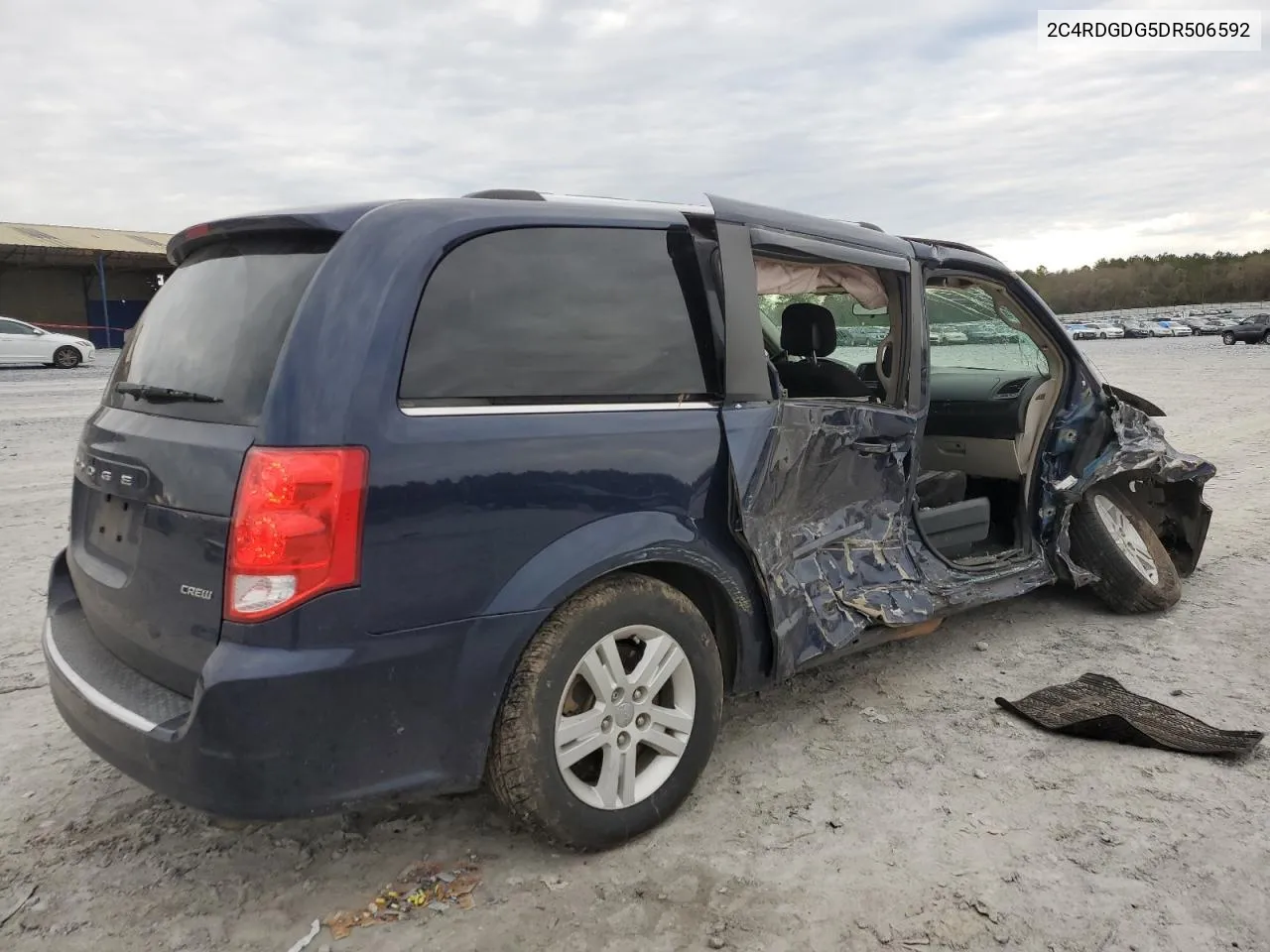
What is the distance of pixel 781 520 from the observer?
3.26 metres

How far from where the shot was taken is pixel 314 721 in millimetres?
2182

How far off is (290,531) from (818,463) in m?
1.93

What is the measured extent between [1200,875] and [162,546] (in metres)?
2.89

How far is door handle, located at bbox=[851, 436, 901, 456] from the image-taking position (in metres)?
3.61

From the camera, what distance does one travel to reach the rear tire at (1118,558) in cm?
469

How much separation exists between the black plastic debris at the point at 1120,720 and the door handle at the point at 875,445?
1.08m

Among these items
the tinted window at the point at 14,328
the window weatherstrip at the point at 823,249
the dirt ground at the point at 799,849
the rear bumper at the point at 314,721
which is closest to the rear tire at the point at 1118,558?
the dirt ground at the point at 799,849

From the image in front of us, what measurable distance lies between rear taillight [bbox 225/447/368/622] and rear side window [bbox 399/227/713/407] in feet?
0.94

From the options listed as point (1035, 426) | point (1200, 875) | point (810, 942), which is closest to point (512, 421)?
point (810, 942)

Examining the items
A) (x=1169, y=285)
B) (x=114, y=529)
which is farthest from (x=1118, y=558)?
(x=1169, y=285)

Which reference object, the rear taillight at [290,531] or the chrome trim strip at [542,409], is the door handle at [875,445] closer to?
the chrome trim strip at [542,409]

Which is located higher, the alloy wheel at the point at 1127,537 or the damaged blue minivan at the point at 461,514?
the damaged blue minivan at the point at 461,514

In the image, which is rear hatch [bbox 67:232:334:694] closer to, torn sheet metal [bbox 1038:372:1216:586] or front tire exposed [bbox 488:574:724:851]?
front tire exposed [bbox 488:574:724:851]

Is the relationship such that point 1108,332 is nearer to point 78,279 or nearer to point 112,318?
point 112,318
